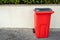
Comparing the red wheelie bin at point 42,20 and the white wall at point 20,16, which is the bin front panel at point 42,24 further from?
the white wall at point 20,16

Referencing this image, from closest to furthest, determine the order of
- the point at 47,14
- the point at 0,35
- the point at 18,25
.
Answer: the point at 47,14 → the point at 0,35 → the point at 18,25

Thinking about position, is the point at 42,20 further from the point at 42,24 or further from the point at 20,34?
the point at 20,34

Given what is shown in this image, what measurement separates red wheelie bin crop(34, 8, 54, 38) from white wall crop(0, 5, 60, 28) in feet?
1.88

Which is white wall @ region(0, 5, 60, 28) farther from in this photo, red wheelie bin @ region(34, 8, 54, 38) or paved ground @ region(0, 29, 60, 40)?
red wheelie bin @ region(34, 8, 54, 38)

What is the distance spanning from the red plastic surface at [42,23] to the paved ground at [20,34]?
0.75 feet

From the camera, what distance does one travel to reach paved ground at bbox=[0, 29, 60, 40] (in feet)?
16.9

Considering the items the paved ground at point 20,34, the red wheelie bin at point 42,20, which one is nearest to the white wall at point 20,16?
the paved ground at point 20,34

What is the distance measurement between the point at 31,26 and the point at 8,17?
92 cm

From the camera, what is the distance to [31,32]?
18.2ft

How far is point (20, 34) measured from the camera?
5.38 m

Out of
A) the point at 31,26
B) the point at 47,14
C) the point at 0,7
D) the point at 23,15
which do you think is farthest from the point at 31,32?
the point at 0,7

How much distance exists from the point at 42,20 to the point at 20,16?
3.28ft

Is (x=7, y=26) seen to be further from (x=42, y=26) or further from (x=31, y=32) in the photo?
(x=42, y=26)

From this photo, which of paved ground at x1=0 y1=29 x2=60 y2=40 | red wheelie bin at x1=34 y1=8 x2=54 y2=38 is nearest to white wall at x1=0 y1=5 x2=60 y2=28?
paved ground at x1=0 y1=29 x2=60 y2=40
